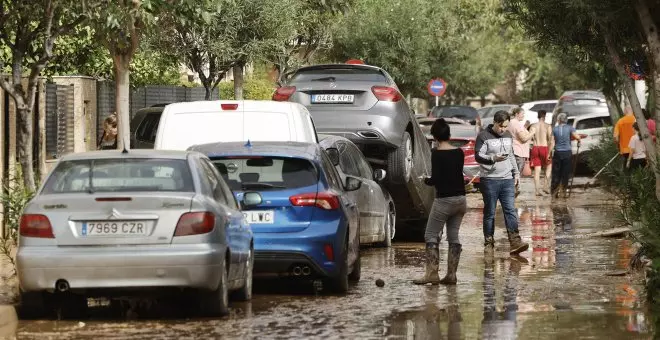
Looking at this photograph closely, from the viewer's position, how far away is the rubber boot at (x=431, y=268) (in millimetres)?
15234

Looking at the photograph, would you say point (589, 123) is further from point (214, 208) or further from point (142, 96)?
point (214, 208)

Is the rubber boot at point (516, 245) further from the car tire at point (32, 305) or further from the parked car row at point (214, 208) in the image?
the car tire at point (32, 305)

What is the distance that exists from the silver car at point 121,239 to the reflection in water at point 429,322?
1.43 m

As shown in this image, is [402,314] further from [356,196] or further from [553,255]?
[553,255]

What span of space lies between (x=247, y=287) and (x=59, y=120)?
10.7 metres

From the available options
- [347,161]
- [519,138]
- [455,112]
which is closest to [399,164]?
[347,161]

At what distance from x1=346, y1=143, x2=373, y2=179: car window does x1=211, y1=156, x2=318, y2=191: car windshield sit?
3.93 m

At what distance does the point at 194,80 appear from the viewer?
48562 mm

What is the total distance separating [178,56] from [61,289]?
20.7 metres

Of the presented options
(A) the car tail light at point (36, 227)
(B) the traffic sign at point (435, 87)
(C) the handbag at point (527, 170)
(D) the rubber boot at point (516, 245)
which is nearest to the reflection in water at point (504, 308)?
(D) the rubber boot at point (516, 245)

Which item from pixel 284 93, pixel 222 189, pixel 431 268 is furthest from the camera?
pixel 284 93

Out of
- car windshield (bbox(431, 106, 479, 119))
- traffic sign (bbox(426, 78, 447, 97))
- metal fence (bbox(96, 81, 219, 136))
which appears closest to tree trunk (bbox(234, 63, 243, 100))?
metal fence (bbox(96, 81, 219, 136))

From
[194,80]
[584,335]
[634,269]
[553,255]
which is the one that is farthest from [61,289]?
[194,80]

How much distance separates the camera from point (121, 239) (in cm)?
1168
